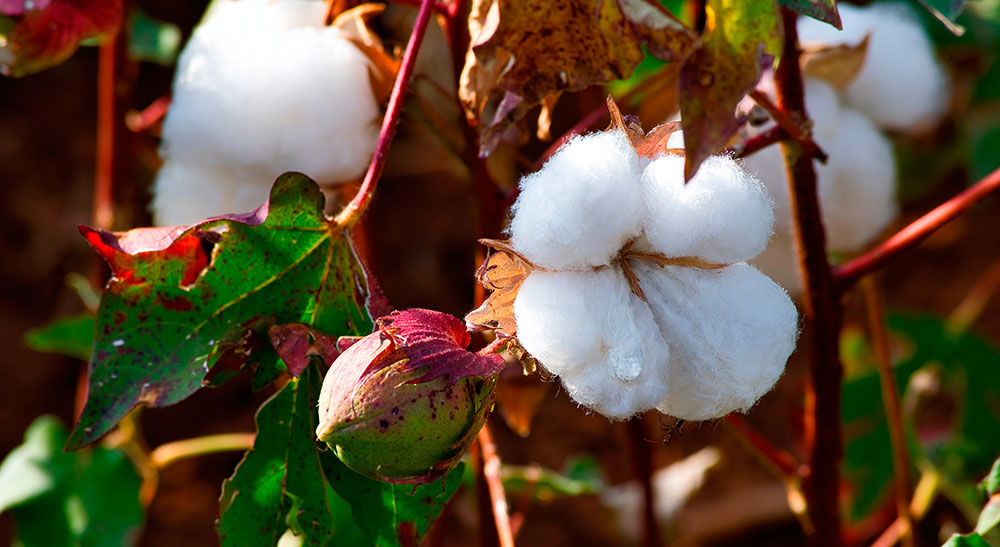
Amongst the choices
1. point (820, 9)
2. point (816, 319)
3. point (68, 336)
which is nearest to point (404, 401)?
point (820, 9)

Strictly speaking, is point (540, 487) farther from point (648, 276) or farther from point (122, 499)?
point (648, 276)

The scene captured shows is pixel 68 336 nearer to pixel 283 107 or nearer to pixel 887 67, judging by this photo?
pixel 283 107

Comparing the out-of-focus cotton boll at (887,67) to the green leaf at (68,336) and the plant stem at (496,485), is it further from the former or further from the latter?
the green leaf at (68,336)

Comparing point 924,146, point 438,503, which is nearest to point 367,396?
point 438,503

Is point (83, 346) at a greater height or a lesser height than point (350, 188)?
lesser

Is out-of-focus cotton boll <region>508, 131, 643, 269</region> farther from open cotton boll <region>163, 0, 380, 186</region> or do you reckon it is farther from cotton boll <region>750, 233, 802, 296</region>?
cotton boll <region>750, 233, 802, 296</region>

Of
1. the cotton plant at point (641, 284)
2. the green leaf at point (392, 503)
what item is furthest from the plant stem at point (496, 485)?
the cotton plant at point (641, 284)
